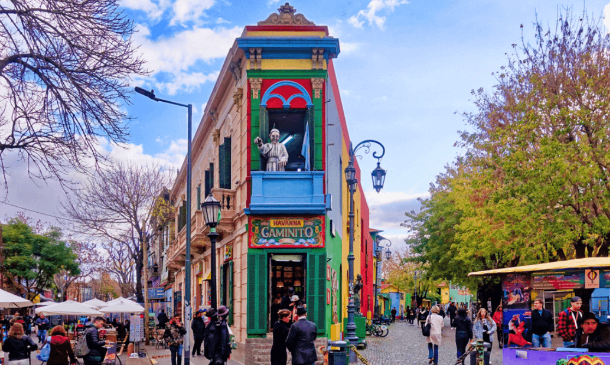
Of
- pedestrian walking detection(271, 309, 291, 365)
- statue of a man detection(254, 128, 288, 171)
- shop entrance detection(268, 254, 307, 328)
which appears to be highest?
statue of a man detection(254, 128, 288, 171)

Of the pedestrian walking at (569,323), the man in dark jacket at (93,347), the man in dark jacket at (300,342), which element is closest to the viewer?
the man in dark jacket at (300,342)

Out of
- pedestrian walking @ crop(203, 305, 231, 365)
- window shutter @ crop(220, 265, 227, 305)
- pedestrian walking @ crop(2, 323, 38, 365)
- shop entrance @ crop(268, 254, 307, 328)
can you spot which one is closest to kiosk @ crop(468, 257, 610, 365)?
shop entrance @ crop(268, 254, 307, 328)

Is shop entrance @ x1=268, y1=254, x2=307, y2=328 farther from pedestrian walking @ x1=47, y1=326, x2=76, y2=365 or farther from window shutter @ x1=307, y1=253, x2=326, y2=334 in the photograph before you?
pedestrian walking @ x1=47, y1=326, x2=76, y2=365

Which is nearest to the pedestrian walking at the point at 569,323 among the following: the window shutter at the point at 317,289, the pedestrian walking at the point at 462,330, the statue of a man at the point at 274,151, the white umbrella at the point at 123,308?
the pedestrian walking at the point at 462,330

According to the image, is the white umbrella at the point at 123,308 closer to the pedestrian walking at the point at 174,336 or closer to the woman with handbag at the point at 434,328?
the pedestrian walking at the point at 174,336

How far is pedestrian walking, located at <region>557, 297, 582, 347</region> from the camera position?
43.5 feet

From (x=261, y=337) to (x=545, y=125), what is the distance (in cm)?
1366

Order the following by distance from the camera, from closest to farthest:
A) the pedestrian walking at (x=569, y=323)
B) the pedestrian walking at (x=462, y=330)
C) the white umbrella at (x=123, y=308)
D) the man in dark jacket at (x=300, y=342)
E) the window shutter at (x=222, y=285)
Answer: the man in dark jacket at (x=300, y=342) < the pedestrian walking at (x=569, y=323) < the pedestrian walking at (x=462, y=330) < the window shutter at (x=222, y=285) < the white umbrella at (x=123, y=308)

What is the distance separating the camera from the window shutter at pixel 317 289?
17.9 meters

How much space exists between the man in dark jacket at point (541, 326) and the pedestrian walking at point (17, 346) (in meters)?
10.2

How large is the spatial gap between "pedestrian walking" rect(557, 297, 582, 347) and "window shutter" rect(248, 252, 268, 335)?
759 centimetres

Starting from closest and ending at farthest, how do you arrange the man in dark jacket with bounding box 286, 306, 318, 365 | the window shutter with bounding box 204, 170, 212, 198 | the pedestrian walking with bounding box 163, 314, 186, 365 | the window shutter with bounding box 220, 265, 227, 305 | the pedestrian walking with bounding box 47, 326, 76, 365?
the man in dark jacket with bounding box 286, 306, 318, 365 < the pedestrian walking with bounding box 47, 326, 76, 365 < the pedestrian walking with bounding box 163, 314, 186, 365 < the window shutter with bounding box 220, 265, 227, 305 < the window shutter with bounding box 204, 170, 212, 198

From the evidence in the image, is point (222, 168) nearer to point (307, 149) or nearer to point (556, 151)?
point (307, 149)

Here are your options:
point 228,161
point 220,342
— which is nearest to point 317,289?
point 228,161
